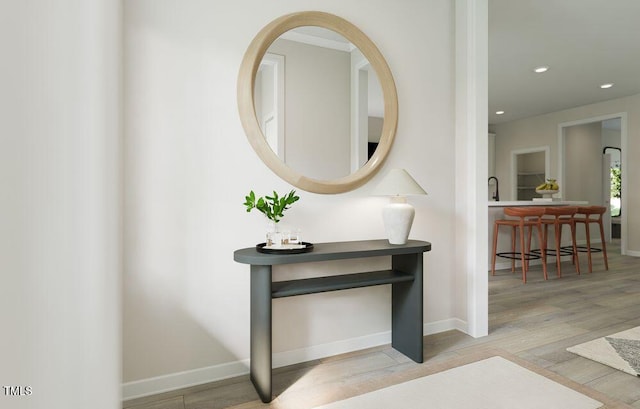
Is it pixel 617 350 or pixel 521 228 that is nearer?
pixel 617 350

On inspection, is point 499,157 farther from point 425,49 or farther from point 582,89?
point 425,49

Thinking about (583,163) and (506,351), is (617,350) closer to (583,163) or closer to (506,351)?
Result: (506,351)

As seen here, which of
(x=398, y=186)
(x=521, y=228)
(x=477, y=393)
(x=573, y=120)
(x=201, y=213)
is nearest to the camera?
(x=477, y=393)

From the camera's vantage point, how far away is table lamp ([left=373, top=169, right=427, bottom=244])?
6.40 feet

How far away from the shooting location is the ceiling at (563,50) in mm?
3037

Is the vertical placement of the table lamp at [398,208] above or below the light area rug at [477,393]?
above

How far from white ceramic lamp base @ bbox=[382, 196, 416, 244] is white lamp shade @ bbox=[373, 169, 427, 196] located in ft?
0.28

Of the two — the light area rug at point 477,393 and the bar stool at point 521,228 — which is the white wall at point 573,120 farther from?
the light area rug at point 477,393

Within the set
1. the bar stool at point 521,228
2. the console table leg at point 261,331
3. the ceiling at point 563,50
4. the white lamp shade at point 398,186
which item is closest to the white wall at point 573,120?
the ceiling at point 563,50

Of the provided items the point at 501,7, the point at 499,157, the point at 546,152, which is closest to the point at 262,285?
the point at 501,7

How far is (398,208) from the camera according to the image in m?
1.97

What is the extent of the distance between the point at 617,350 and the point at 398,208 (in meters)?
1.60

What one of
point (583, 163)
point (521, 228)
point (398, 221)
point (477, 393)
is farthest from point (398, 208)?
point (583, 163)

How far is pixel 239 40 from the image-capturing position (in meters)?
1.86
